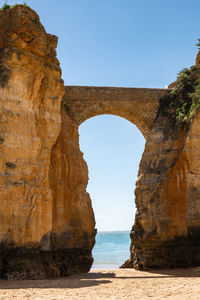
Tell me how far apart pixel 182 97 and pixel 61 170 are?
584cm

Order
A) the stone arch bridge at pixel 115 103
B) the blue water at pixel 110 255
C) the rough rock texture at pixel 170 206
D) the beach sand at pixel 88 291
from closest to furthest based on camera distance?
1. the beach sand at pixel 88 291
2. the rough rock texture at pixel 170 206
3. the stone arch bridge at pixel 115 103
4. the blue water at pixel 110 255

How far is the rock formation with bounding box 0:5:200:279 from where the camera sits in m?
11.0

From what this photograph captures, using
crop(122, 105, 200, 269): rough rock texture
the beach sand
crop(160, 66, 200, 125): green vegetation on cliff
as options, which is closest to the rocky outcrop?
crop(122, 105, 200, 269): rough rock texture

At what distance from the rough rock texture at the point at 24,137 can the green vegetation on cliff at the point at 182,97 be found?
573 cm

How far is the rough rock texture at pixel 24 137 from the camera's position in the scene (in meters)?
10.7

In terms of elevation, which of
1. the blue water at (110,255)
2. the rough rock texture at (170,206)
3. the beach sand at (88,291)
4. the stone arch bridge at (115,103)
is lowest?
the blue water at (110,255)

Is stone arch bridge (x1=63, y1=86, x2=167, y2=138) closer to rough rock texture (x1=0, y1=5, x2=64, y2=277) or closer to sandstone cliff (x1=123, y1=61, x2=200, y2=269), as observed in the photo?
sandstone cliff (x1=123, y1=61, x2=200, y2=269)

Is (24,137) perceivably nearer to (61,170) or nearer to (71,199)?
(61,170)

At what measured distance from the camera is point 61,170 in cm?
1534

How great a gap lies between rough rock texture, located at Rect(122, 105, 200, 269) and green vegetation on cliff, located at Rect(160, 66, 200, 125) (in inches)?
30.7

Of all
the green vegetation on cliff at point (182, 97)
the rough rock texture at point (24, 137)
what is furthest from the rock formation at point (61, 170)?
the green vegetation on cliff at point (182, 97)

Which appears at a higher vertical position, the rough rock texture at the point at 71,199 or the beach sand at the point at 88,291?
the rough rock texture at the point at 71,199

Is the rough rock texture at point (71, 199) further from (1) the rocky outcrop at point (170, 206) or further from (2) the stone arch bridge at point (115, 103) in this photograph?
(1) the rocky outcrop at point (170, 206)

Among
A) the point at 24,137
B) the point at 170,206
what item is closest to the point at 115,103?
the point at 170,206
